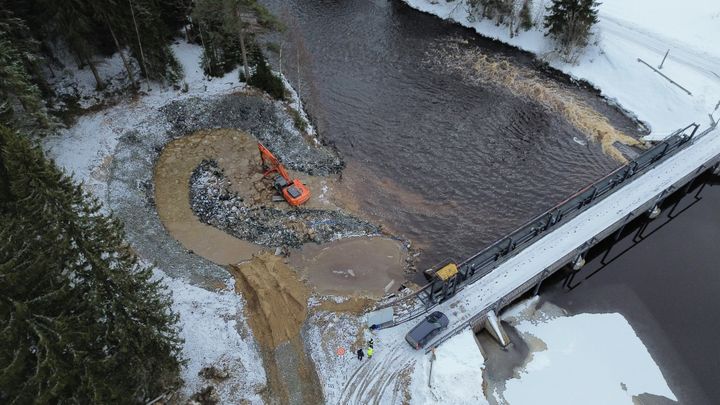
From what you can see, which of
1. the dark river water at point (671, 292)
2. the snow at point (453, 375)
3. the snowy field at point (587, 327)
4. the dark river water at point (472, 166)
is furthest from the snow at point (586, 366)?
the snow at point (453, 375)

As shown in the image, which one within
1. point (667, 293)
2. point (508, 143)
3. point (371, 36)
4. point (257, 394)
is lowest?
point (257, 394)

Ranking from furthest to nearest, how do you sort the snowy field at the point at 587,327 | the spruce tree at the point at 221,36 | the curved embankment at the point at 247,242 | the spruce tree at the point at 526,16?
the spruce tree at the point at 526,16 < the spruce tree at the point at 221,36 < the curved embankment at the point at 247,242 < the snowy field at the point at 587,327

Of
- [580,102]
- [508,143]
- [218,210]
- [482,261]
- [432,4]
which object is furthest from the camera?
[432,4]

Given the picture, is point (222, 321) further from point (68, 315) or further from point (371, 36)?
point (371, 36)

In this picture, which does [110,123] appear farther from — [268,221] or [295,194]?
[295,194]

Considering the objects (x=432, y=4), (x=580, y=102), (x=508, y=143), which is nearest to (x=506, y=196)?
(x=508, y=143)

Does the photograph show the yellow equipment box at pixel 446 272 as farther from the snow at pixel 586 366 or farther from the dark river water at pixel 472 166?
the snow at pixel 586 366

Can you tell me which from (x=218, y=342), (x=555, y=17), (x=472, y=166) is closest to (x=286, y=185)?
(x=218, y=342)
